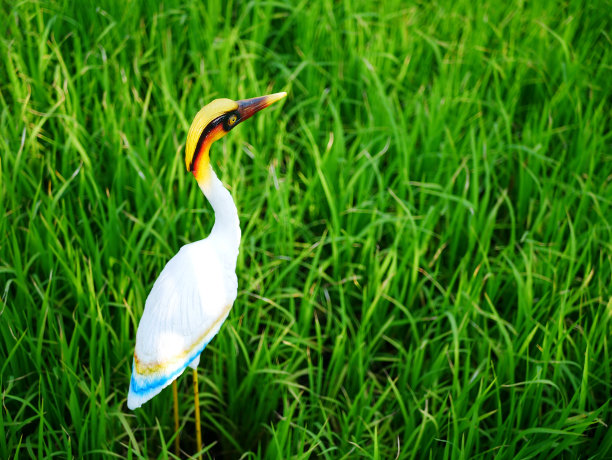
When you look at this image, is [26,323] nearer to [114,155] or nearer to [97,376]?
[97,376]

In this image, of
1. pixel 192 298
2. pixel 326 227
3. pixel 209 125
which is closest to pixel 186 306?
pixel 192 298

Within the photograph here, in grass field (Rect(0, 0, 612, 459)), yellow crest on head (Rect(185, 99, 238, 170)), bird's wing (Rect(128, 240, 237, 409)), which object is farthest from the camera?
grass field (Rect(0, 0, 612, 459))

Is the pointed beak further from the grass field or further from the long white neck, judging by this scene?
the grass field

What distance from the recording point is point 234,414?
5.56 feet

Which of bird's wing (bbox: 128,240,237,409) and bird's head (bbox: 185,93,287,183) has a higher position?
bird's head (bbox: 185,93,287,183)

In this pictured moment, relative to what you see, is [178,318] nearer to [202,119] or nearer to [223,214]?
[223,214]

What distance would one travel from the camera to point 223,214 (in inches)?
50.9

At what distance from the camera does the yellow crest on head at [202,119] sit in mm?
1151

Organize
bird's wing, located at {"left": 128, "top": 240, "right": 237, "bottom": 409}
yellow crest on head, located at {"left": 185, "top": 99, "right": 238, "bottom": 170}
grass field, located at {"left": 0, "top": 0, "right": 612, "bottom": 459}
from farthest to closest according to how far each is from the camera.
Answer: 1. grass field, located at {"left": 0, "top": 0, "right": 612, "bottom": 459}
2. bird's wing, located at {"left": 128, "top": 240, "right": 237, "bottom": 409}
3. yellow crest on head, located at {"left": 185, "top": 99, "right": 238, "bottom": 170}

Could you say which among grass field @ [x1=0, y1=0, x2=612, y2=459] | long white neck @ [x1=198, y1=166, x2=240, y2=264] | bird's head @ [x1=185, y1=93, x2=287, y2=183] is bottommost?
grass field @ [x1=0, y1=0, x2=612, y2=459]

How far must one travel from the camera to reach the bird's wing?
1255mm

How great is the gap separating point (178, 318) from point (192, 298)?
0.05m

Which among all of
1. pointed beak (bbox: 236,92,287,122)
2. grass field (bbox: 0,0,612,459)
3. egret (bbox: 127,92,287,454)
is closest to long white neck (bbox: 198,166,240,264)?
egret (bbox: 127,92,287,454)

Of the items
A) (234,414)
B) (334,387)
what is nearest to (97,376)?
(234,414)
